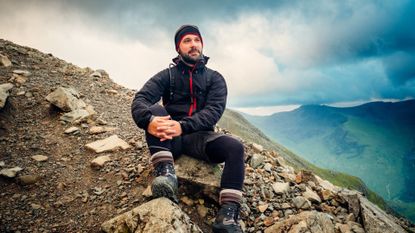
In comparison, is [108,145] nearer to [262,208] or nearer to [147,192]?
[147,192]

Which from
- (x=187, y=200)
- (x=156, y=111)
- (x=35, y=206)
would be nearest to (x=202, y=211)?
(x=187, y=200)

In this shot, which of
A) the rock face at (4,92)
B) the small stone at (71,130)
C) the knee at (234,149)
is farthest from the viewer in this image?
the rock face at (4,92)

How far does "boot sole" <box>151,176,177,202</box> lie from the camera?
15.5ft

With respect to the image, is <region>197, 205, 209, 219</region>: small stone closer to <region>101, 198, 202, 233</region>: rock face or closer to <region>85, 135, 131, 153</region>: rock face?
<region>101, 198, 202, 233</region>: rock face

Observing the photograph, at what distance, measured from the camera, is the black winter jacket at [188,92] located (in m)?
5.96

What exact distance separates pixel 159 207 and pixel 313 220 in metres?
2.80

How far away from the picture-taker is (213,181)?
19.0ft

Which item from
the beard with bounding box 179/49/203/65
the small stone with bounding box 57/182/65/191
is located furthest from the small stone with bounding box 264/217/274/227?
the small stone with bounding box 57/182/65/191

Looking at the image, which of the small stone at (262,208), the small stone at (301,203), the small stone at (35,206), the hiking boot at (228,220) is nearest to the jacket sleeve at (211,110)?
the hiking boot at (228,220)

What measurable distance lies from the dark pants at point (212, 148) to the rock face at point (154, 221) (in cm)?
99

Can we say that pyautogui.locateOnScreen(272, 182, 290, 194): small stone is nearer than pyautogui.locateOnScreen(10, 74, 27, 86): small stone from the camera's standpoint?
Yes

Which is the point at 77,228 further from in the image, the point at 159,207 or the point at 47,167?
the point at 47,167

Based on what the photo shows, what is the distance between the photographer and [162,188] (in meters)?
4.74

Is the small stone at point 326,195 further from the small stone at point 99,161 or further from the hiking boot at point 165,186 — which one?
the small stone at point 99,161
